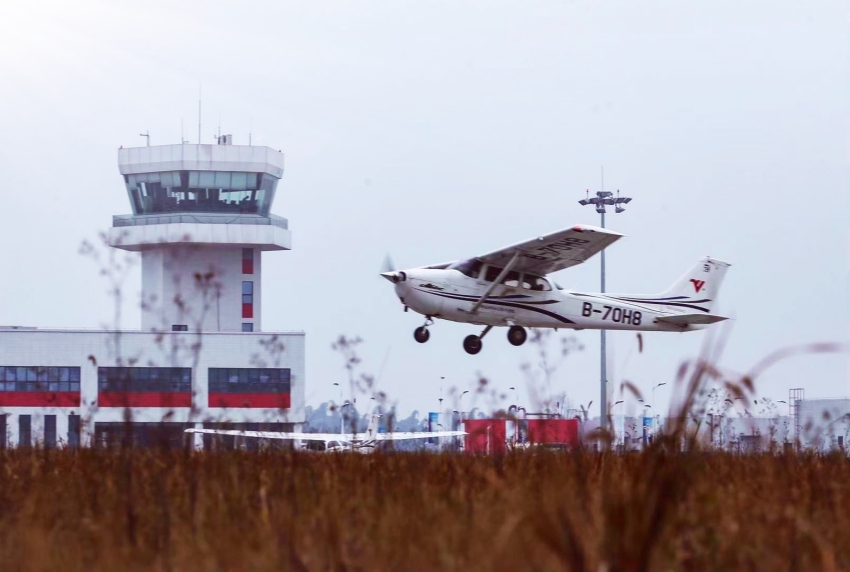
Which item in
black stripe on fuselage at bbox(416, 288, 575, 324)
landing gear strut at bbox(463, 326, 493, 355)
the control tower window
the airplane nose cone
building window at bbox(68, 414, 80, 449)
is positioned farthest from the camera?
the control tower window

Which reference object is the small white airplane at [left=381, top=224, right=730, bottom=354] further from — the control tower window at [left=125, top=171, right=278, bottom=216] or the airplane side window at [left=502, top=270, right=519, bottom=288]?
the control tower window at [left=125, top=171, right=278, bottom=216]

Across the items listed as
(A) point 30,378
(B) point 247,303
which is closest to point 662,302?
(A) point 30,378

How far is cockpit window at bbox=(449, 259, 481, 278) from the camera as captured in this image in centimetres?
3120

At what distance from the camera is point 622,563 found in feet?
16.8

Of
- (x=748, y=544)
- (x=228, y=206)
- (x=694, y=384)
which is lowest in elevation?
(x=748, y=544)

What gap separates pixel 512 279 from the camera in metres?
31.7

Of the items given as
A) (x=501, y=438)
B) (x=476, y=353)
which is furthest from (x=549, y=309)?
(x=501, y=438)

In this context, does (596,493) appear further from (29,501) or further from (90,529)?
(29,501)

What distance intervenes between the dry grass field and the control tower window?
97.7 m

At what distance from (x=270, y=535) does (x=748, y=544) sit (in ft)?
7.42

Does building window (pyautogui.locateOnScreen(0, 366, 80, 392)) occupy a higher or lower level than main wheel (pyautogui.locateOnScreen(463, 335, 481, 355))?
lower

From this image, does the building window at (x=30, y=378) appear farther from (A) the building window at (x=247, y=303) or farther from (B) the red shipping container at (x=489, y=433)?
(B) the red shipping container at (x=489, y=433)

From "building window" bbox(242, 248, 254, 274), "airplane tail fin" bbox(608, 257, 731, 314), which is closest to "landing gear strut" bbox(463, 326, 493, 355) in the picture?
"airplane tail fin" bbox(608, 257, 731, 314)

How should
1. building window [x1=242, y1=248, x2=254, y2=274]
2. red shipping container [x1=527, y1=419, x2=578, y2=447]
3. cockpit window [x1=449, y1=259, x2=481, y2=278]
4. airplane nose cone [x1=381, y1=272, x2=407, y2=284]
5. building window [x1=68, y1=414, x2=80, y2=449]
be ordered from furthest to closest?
building window [x1=242, y1=248, x2=254, y2=274], cockpit window [x1=449, y1=259, x2=481, y2=278], airplane nose cone [x1=381, y1=272, x2=407, y2=284], building window [x1=68, y1=414, x2=80, y2=449], red shipping container [x1=527, y1=419, x2=578, y2=447]
